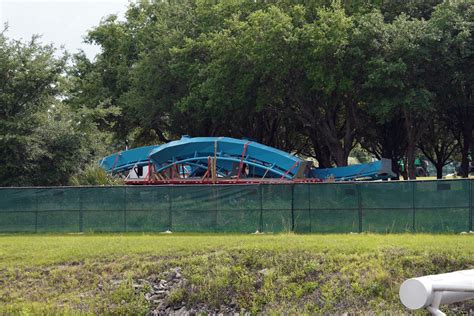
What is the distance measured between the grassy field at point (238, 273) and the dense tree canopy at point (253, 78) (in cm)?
1227

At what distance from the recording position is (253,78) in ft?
124

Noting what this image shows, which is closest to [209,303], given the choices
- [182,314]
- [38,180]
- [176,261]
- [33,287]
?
[182,314]

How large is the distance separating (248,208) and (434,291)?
17.4 m

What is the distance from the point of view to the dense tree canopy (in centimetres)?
2924

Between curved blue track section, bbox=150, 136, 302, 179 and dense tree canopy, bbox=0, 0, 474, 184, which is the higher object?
dense tree canopy, bbox=0, 0, 474, 184

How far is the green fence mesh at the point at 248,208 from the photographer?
19547mm

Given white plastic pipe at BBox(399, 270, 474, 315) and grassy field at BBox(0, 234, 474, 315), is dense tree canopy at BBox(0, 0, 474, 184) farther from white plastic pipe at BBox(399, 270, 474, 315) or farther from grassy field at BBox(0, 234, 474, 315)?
white plastic pipe at BBox(399, 270, 474, 315)

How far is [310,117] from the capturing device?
39.8 metres

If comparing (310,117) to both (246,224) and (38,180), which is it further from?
(246,224)

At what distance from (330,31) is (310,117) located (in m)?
6.81

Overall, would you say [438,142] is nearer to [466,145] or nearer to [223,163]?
[466,145]

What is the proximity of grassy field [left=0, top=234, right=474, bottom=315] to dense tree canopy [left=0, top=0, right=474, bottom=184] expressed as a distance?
12.3 metres

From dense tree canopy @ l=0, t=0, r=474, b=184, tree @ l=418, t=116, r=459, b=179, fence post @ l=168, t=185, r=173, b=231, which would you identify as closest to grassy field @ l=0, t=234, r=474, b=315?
fence post @ l=168, t=185, r=173, b=231

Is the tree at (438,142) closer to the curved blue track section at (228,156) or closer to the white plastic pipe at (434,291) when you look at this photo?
the curved blue track section at (228,156)
